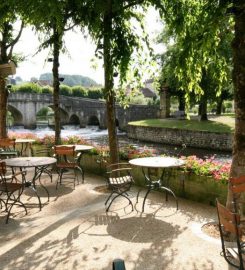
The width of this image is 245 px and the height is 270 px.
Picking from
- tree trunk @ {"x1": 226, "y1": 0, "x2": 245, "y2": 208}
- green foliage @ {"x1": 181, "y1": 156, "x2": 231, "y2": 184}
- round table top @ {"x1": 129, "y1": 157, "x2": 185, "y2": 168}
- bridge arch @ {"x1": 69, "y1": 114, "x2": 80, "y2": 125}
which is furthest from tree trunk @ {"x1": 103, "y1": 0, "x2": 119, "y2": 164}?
bridge arch @ {"x1": 69, "y1": 114, "x2": 80, "y2": 125}

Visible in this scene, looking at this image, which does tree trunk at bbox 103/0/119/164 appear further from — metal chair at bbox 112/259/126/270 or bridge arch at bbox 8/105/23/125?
bridge arch at bbox 8/105/23/125

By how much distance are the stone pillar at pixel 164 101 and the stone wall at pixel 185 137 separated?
4.75 metres

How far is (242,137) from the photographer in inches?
217

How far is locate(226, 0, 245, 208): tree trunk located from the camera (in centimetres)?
528

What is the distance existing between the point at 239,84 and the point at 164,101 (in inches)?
1281

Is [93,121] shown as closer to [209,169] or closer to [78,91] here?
→ [78,91]

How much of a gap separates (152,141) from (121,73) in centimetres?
2456

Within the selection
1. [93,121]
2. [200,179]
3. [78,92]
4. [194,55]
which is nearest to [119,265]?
[194,55]

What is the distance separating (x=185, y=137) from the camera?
28547mm

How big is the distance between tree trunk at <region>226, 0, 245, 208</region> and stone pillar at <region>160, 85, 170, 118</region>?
30299 millimetres

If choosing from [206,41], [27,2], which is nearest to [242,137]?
[206,41]

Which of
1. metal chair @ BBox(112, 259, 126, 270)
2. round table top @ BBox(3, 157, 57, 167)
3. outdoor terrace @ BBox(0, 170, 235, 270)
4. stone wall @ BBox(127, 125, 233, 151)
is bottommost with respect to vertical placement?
stone wall @ BBox(127, 125, 233, 151)

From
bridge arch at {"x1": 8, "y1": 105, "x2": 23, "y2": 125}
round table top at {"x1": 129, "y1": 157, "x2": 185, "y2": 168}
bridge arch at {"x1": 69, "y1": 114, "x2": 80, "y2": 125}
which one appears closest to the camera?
round table top at {"x1": 129, "y1": 157, "x2": 185, "y2": 168}

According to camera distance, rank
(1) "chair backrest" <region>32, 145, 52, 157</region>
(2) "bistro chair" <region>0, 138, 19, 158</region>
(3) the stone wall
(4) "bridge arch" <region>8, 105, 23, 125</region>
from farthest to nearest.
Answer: (4) "bridge arch" <region>8, 105, 23, 125</region>, (3) the stone wall, (1) "chair backrest" <region>32, 145, 52, 157</region>, (2) "bistro chair" <region>0, 138, 19, 158</region>
